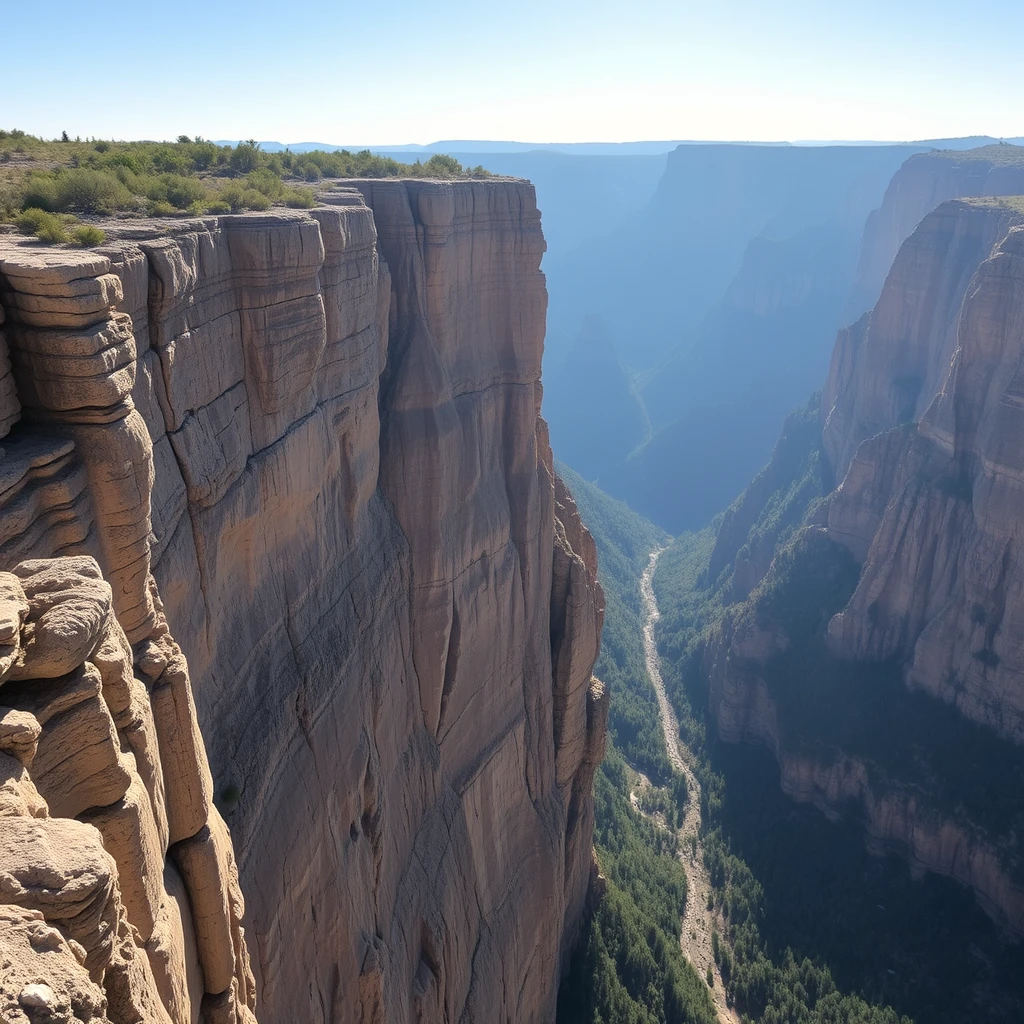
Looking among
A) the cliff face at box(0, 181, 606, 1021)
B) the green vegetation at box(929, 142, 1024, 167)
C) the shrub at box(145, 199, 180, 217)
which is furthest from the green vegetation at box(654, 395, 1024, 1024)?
the green vegetation at box(929, 142, 1024, 167)

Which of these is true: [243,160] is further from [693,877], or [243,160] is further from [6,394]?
[693,877]

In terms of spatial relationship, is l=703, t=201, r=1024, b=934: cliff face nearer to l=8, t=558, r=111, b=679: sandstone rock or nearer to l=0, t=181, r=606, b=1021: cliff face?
l=0, t=181, r=606, b=1021: cliff face

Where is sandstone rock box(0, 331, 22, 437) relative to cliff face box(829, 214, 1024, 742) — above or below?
above

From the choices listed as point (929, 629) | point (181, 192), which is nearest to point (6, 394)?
point (181, 192)

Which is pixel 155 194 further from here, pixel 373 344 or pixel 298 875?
pixel 298 875

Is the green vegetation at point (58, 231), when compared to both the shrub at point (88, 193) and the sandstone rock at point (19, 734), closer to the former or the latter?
the shrub at point (88, 193)

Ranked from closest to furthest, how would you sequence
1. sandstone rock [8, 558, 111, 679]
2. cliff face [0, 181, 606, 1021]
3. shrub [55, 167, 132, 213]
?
sandstone rock [8, 558, 111, 679]
cliff face [0, 181, 606, 1021]
shrub [55, 167, 132, 213]
